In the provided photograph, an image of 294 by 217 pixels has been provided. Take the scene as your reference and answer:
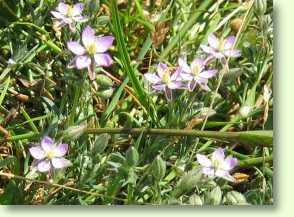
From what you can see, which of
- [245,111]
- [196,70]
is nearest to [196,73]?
[196,70]

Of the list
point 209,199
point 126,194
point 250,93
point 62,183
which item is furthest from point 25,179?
point 250,93

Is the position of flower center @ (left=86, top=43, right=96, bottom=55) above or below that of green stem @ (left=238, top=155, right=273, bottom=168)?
above

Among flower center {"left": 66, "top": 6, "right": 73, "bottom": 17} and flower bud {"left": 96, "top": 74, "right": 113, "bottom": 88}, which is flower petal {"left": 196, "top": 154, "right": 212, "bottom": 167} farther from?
flower center {"left": 66, "top": 6, "right": 73, "bottom": 17}

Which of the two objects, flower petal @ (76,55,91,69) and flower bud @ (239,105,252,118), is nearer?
flower petal @ (76,55,91,69)

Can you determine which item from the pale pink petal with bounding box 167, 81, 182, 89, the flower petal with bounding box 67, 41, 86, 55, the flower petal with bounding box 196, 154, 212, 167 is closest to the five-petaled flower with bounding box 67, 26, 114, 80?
the flower petal with bounding box 67, 41, 86, 55

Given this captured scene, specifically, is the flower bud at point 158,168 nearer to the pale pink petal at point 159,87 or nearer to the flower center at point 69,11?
the pale pink petal at point 159,87

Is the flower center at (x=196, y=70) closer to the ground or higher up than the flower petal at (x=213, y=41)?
closer to the ground

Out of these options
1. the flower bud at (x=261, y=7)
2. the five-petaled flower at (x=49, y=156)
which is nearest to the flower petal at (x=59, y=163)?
the five-petaled flower at (x=49, y=156)
